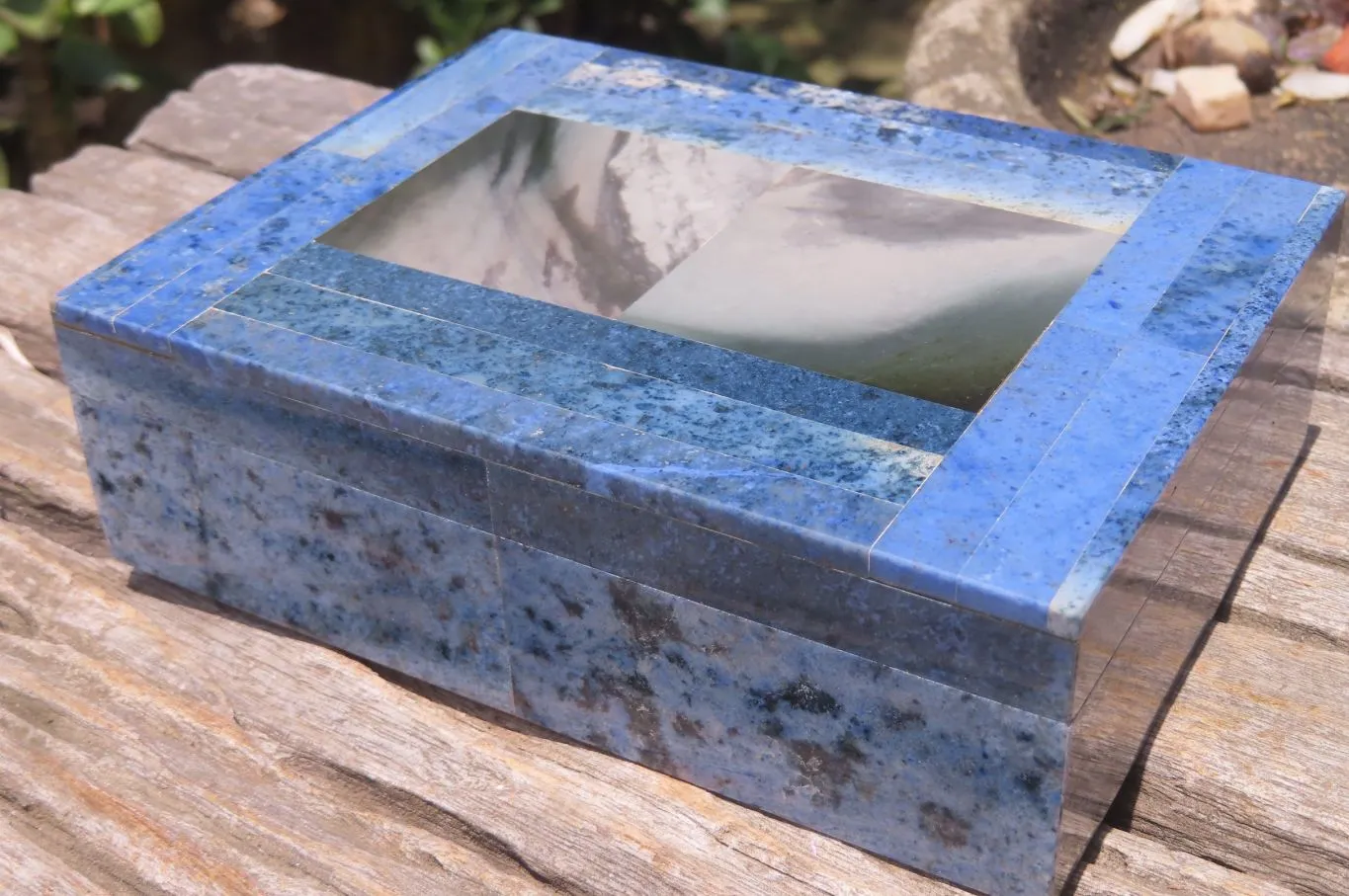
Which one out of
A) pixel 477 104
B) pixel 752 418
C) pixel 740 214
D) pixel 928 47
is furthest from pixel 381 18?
pixel 752 418

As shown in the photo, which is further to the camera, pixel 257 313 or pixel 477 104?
pixel 477 104

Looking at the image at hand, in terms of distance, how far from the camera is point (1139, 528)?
1434 millimetres

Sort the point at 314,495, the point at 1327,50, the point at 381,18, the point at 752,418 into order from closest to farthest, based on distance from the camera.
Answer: the point at 752,418 → the point at 314,495 → the point at 1327,50 → the point at 381,18

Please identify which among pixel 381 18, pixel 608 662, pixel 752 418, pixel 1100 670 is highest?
pixel 752 418

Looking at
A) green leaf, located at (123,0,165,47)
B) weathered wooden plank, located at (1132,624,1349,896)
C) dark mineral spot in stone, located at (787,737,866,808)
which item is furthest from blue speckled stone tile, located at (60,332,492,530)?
green leaf, located at (123,0,165,47)

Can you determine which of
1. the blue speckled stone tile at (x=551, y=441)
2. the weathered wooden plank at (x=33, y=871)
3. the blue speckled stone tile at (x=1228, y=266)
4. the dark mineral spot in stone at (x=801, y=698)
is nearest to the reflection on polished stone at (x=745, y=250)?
the blue speckled stone tile at (x=1228, y=266)

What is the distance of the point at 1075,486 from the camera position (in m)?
1.48

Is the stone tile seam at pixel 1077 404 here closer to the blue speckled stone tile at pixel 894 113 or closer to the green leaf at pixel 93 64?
the blue speckled stone tile at pixel 894 113

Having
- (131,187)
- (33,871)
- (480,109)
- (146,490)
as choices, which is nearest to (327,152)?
(480,109)

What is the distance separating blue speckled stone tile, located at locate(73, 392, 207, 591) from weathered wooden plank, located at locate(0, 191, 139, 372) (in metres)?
0.61

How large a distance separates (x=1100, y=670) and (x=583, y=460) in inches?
19.0

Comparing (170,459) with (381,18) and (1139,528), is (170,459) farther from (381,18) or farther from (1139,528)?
(381,18)

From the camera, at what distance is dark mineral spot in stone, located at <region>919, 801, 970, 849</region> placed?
4.96 ft

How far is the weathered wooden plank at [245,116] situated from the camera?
283cm
